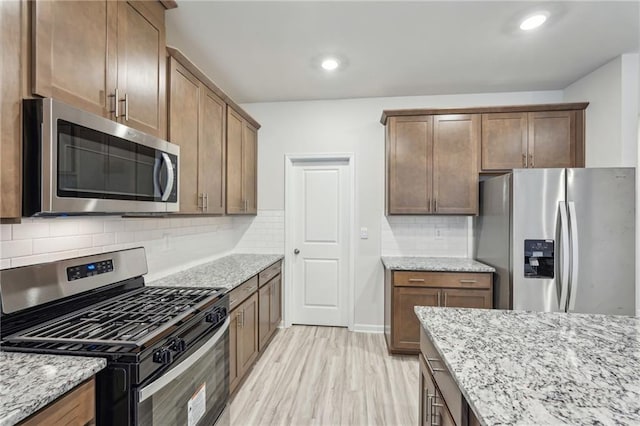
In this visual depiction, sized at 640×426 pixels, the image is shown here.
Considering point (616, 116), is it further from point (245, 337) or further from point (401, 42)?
point (245, 337)

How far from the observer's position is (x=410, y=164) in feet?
10.7

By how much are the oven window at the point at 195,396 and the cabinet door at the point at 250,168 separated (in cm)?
177

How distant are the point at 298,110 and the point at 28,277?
302 cm

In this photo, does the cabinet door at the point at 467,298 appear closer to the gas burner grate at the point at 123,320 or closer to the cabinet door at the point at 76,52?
the gas burner grate at the point at 123,320

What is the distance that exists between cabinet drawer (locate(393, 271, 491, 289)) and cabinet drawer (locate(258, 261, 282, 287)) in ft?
4.12

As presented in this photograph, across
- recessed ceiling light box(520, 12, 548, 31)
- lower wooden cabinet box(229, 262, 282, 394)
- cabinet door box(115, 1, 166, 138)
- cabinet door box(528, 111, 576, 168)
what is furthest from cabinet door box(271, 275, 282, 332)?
recessed ceiling light box(520, 12, 548, 31)

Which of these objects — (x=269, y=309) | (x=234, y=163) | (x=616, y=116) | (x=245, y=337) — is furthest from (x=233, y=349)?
(x=616, y=116)

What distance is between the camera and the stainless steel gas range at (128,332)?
1.14 meters

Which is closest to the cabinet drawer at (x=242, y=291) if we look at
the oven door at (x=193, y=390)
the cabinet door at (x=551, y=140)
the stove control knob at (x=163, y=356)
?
the oven door at (x=193, y=390)

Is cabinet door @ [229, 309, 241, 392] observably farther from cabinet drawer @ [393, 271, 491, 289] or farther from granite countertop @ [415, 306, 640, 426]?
cabinet drawer @ [393, 271, 491, 289]

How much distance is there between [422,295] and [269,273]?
152 cm

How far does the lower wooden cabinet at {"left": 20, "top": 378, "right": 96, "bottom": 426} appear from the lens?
34.2 inches

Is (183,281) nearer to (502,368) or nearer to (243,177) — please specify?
(243,177)

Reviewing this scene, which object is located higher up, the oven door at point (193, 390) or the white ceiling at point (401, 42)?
the white ceiling at point (401, 42)
